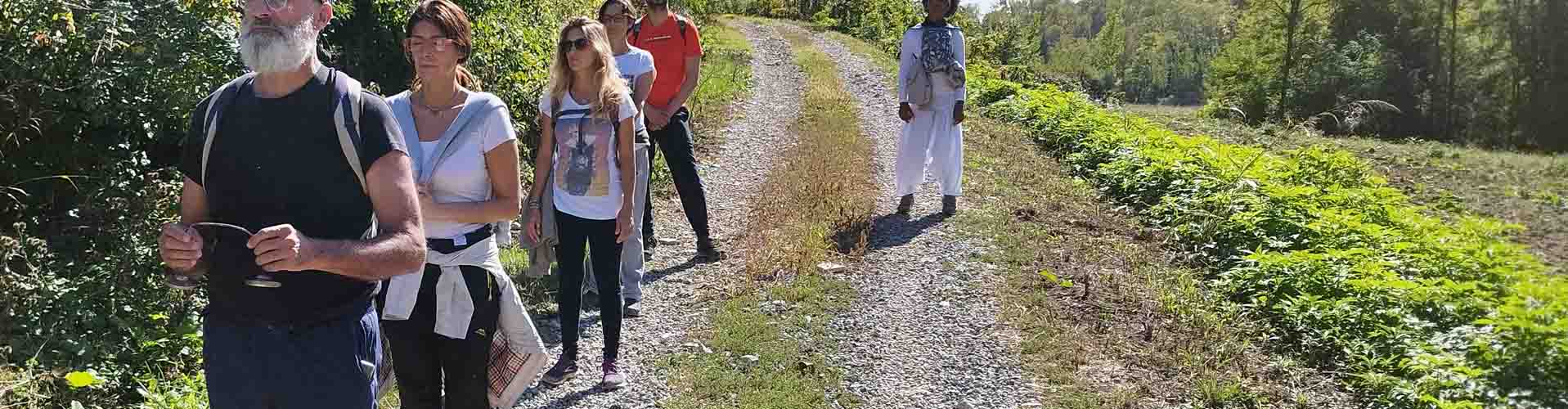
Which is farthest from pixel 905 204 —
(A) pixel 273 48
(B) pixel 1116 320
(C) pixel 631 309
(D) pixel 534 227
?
(A) pixel 273 48

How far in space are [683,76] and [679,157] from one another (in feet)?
1.70

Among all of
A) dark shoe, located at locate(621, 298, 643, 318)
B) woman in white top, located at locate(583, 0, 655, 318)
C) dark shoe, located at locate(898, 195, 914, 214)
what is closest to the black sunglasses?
woman in white top, located at locate(583, 0, 655, 318)

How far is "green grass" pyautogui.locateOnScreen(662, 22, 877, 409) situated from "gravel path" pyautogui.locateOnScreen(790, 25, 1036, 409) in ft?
0.52

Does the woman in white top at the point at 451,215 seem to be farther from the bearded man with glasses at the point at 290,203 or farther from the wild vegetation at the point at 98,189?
the wild vegetation at the point at 98,189

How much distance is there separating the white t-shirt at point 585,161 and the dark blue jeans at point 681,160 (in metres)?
1.96

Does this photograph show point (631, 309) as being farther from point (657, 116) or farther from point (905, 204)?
point (905, 204)

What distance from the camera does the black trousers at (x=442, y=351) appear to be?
3264mm

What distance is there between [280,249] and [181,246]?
0.25 m

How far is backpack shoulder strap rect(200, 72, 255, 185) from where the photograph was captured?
7.39ft

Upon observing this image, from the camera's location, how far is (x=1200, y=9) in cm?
13462

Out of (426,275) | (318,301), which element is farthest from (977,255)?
(318,301)

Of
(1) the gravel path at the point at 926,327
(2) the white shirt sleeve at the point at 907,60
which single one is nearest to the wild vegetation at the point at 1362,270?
(1) the gravel path at the point at 926,327

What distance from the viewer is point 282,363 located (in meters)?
2.28

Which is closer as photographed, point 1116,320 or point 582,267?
point 582,267
